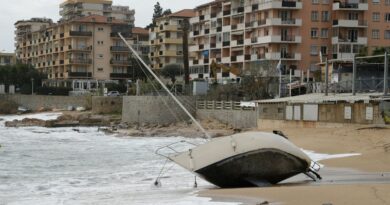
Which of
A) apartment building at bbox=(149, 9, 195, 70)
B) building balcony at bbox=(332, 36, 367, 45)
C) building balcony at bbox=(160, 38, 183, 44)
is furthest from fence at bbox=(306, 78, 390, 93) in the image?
building balcony at bbox=(160, 38, 183, 44)

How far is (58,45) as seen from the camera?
119 m

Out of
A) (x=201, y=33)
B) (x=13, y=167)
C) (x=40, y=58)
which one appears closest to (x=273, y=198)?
→ (x=13, y=167)

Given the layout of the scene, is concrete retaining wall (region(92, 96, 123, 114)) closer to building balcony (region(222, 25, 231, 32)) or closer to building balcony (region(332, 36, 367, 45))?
building balcony (region(222, 25, 231, 32))

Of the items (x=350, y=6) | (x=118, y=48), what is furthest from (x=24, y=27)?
(x=350, y=6)

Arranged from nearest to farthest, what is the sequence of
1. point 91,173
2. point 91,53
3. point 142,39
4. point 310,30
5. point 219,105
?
point 91,173
point 219,105
point 310,30
point 91,53
point 142,39

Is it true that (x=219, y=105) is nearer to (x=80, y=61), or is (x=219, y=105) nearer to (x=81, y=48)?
(x=80, y=61)

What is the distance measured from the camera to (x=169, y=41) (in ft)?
383

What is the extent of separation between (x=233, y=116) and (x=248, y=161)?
3409 centimetres

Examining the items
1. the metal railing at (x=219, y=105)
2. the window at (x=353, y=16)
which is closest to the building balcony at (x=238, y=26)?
the window at (x=353, y=16)

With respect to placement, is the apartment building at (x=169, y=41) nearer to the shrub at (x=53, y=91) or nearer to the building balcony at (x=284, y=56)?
the shrub at (x=53, y=91)

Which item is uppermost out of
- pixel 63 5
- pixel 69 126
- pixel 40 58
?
pixel 63 5

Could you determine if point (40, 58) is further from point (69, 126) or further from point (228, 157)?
point (228, 157)

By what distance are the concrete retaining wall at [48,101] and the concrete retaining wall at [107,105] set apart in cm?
726

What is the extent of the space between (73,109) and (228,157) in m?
70.7
